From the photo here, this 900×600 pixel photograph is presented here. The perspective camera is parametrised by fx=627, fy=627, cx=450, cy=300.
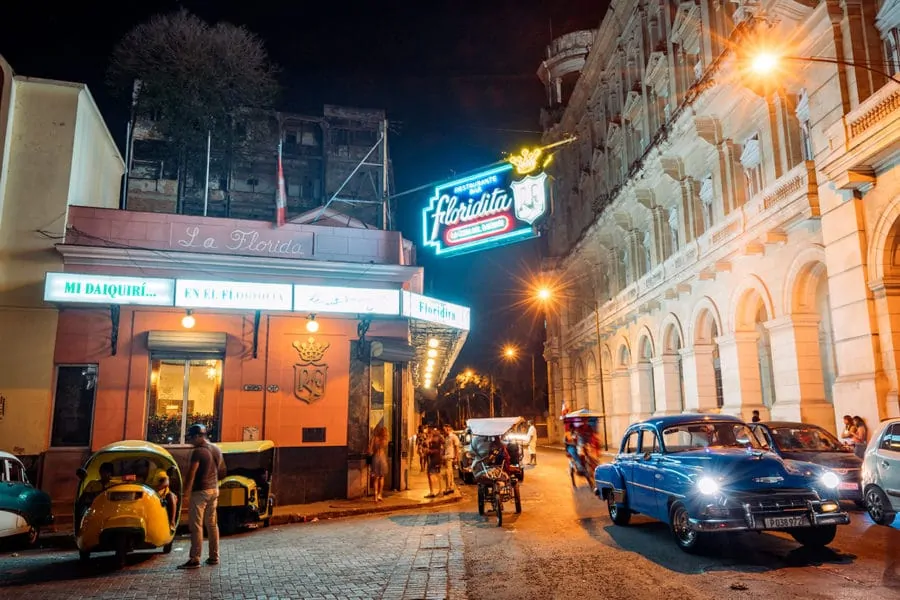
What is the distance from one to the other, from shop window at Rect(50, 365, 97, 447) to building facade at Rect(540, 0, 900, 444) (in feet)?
59.6

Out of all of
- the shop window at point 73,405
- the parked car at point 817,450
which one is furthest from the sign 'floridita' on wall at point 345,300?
the parked car at point 817,450

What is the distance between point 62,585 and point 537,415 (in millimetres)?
74526

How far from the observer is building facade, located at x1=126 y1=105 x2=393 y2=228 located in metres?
45.2

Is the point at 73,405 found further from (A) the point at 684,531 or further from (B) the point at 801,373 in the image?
(B) the point at 801,373

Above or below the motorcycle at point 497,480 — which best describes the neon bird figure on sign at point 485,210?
above

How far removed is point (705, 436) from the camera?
393 inches

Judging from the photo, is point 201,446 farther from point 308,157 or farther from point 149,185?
point 308,157

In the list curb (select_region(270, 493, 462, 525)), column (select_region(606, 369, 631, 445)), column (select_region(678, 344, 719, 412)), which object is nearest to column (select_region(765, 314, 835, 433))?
column (select_region(678, 344, 719, 412))

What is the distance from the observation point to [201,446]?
9320mm

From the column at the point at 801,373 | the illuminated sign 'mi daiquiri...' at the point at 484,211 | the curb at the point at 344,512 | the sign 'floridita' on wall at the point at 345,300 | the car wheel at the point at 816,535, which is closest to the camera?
the car wheel at the point at 816,535

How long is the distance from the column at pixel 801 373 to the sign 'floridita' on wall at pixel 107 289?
18281mm

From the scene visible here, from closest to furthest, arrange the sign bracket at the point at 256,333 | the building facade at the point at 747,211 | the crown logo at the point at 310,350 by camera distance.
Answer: the sign bracket at the point at 256,333 < the crown logo at the point at 310,350 < the building facade at the point at 747,211

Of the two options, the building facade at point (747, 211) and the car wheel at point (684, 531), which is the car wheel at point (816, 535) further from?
the building facade at point (747, 211)

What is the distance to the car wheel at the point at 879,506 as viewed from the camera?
10297 mm
